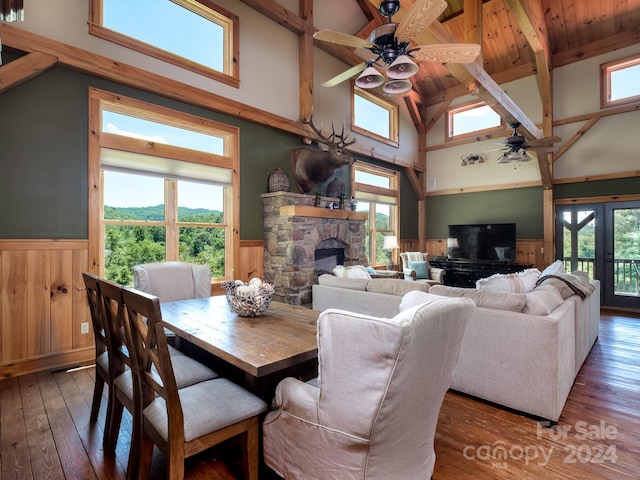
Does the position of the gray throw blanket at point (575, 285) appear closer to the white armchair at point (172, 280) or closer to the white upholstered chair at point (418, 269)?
the white armchair at point (172, 280)

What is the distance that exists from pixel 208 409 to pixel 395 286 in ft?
6.87

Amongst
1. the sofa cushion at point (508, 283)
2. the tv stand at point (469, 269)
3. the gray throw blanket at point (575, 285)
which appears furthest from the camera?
the tv stand at point (469, 269)

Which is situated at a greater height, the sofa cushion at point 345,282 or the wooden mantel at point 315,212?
the wooden mantel at point 315,212

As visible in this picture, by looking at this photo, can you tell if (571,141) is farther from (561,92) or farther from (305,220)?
(305,220)

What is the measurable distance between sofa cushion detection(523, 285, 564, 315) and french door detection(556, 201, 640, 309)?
15.9 ft

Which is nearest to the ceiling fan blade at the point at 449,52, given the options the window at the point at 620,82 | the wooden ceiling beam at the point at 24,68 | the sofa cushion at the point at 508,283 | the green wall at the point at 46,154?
the sofa cushion at the point at 508,283

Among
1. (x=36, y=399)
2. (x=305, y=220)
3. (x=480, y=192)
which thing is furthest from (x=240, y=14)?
(x=480, y=192)

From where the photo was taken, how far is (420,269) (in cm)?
705

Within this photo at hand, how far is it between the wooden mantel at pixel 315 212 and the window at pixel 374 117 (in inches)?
78.9

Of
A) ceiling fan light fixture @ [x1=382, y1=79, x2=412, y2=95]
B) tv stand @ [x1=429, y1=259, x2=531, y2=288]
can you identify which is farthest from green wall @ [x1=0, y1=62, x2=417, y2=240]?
tv stand @ [x1=429, y1=259, x2=531, y2=288]

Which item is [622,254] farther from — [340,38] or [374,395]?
[374,395]

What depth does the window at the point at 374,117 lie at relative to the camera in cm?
698

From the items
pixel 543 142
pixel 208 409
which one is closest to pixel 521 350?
pixel 208 409

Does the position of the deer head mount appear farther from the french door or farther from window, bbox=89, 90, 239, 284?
the french door
